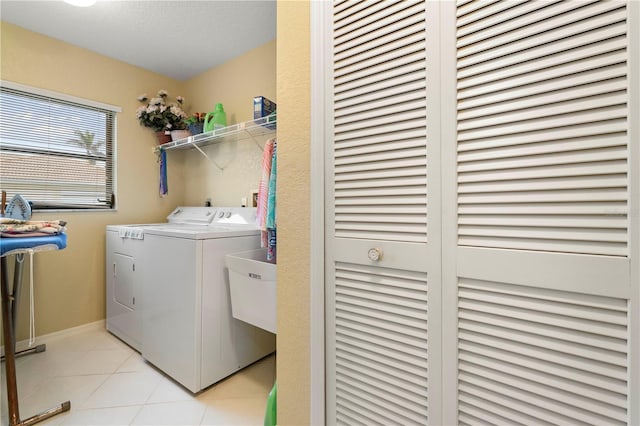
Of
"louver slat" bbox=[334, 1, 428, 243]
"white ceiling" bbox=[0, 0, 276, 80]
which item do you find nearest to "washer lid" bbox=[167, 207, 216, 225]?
"white ceiling" bbox=[0, 0, 276, 80]

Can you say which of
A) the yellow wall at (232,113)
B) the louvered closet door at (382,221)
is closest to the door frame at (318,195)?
the louvered closet door at (382,221)

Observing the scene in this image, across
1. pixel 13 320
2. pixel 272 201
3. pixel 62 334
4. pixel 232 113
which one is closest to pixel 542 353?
pixel 272 201

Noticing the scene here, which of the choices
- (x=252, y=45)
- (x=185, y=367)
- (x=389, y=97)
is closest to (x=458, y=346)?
(x=389, y=97)

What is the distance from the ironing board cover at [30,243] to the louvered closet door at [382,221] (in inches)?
53.1

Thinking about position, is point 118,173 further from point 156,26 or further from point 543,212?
point 543,212

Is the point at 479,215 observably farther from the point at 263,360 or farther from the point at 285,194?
the point at 263,360

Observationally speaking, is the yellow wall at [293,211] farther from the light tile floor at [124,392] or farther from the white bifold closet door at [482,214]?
the light tile floor at [124,392]

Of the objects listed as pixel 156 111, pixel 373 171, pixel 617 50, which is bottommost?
pixel 373 171

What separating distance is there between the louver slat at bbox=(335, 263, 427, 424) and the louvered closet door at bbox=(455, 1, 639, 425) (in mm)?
119

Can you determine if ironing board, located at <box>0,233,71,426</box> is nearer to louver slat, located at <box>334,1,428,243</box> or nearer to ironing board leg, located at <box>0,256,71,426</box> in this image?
ironing board leg, located at <box>0,256,71,426</box>

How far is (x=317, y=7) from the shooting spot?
1.02 metres

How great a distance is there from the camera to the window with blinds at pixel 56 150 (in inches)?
86.7

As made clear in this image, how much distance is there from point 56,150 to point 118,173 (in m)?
0.45

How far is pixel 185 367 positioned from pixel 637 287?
198cm
